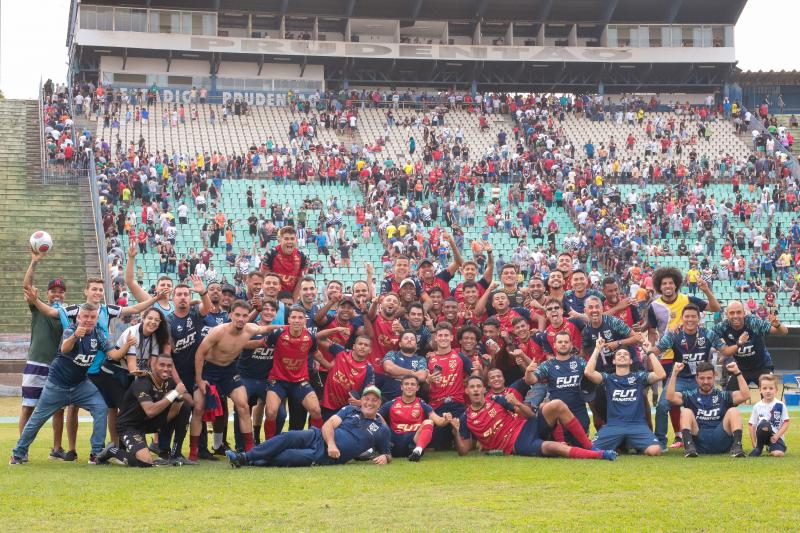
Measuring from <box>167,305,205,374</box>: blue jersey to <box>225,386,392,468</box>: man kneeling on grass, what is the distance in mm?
1729

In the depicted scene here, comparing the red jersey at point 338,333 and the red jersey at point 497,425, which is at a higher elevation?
the red jersey at point 338,333

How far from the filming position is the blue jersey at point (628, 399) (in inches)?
497

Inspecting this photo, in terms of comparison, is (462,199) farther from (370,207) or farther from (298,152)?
(298,152)

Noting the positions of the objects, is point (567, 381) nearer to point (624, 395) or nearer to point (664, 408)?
point (624, 395)

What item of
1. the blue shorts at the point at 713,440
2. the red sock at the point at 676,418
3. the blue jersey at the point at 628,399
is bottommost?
the blue shorts at the point at 713,440

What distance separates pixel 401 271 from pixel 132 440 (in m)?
4.61

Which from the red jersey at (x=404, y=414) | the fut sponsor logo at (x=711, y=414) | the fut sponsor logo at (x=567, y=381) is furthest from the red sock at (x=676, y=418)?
the red jersey at (x=404, y=414)

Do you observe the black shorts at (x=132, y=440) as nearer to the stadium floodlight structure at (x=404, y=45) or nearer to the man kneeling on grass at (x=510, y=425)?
the man kneeling on grass at (x=510, y=425)

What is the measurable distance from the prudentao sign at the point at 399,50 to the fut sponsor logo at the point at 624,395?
38.3 meters

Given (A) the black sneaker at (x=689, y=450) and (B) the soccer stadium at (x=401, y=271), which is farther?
(A) the black sneaker at (x=689, y=450)

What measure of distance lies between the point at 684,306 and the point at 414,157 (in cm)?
3103

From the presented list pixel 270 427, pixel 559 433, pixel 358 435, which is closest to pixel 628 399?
pixel 559 433

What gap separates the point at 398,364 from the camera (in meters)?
13.0

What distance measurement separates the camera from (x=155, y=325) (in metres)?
11.7
